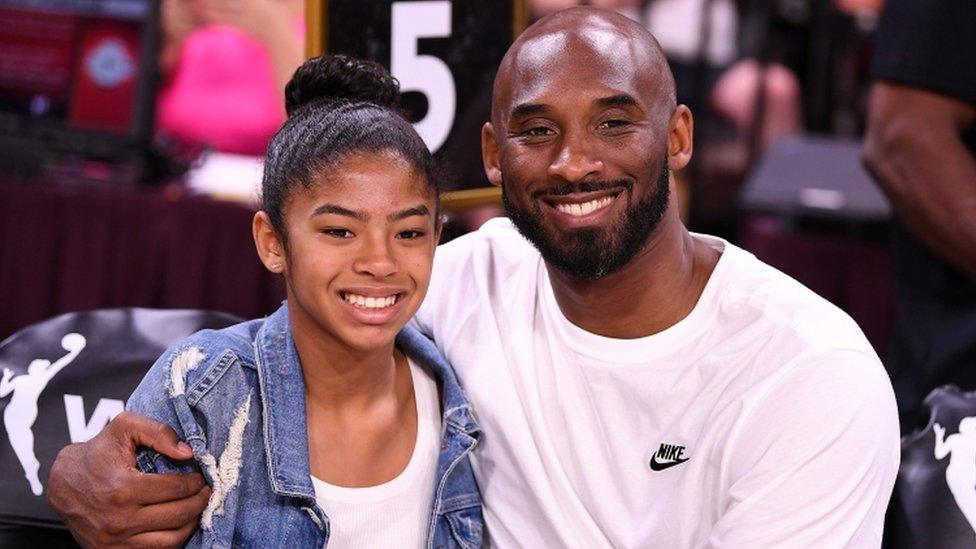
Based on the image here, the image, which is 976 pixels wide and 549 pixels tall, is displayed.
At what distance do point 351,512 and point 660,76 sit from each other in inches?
32.5

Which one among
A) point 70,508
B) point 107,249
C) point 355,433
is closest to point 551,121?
point 355,433

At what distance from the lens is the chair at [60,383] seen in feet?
7.31

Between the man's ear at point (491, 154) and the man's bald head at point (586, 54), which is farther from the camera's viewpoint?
the man's ear at point (491, 154)

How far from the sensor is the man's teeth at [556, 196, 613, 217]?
2.17m

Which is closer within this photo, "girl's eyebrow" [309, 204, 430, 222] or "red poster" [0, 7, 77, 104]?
"girl's eyebrow" [309, 204, 430, 222]

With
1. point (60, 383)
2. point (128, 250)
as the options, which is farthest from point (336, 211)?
point (128, 250)

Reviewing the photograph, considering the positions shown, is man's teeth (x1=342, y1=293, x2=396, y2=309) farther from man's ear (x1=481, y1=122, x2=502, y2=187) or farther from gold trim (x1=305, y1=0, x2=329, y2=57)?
gold trim (x1=305, y1=0, x2=329, y2=57)

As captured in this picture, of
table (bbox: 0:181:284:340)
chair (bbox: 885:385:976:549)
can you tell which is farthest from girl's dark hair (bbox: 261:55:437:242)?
table (bbox: 0:181:284:340)

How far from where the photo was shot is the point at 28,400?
227cm

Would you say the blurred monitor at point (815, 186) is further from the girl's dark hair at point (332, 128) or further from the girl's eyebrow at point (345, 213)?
the girl's eyebrow at point (345, 213)

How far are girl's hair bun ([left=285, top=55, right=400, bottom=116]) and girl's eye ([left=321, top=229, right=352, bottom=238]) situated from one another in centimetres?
24

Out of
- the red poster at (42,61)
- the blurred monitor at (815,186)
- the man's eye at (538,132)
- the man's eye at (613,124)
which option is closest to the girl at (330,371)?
the man's eye at (538,132)

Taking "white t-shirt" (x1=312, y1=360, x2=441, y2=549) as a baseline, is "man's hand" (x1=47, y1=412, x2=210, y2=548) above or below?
above

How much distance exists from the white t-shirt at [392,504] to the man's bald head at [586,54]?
0.54m
